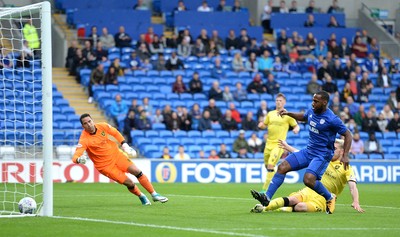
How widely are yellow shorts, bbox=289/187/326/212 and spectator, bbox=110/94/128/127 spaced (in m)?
15.4

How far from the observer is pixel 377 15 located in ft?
136

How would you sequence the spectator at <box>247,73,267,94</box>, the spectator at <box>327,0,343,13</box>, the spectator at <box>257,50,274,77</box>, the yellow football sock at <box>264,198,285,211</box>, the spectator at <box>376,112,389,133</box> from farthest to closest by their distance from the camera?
the spectator at <box>327,0,343,13</box>
the spectator at <box>257,50,274,77</box>
the spectator at <box>247,73,267,94</box>
the spectator at <box>376,112,389,133</box>
the yellow football sock at <box>264,198,285,211</box>

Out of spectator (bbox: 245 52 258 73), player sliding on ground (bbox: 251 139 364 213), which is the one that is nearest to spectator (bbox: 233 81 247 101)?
spectator (bbox: 245 52 258 73)

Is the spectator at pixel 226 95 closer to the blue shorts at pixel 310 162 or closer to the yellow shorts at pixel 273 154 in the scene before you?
the yellow shorts at pixel 273 154

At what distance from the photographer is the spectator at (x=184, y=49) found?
113 feet

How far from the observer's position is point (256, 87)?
110 feet

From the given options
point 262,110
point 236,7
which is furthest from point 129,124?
point 236,7

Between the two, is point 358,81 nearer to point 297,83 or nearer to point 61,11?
point 297,83

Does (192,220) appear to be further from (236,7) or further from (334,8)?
(334,8)

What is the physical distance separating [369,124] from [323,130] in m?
18.5

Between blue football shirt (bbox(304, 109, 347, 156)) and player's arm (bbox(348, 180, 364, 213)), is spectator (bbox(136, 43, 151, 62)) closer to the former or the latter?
player's arm (bbox(348, 180, 364, 213))

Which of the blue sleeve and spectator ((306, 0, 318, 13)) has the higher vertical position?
the blue sleeve

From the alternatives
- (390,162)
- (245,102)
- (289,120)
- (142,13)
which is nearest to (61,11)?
(142,13)

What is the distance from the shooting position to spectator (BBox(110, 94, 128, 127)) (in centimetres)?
3036
